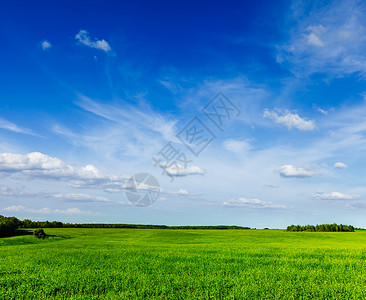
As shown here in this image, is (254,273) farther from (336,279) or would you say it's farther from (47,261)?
(47,261)

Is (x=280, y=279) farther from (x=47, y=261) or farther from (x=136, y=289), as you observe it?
(x=47, y=261)

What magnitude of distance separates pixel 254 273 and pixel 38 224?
118565mm

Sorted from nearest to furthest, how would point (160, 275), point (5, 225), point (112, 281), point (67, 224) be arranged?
point (112, 281) < point (160, 275) < point (5, 225) < point (67, 224)

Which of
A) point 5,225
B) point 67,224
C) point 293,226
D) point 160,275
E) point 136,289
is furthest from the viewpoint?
point 67,224

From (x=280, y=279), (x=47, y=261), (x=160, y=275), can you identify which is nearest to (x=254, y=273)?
(x=280, y=279)

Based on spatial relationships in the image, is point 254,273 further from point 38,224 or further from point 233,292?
point 38,224

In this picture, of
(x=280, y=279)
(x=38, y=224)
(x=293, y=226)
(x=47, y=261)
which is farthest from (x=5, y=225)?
(x=293, y=226)

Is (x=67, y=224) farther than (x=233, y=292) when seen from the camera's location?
Yes

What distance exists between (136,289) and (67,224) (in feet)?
444

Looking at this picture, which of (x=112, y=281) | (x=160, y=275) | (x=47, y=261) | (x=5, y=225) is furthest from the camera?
(x=5, y=225)

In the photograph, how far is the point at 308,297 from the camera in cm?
838

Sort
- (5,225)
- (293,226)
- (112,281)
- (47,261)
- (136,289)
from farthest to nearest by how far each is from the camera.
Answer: (293,226) → (5,225) → (47,261) → (112,281) → (136,289)

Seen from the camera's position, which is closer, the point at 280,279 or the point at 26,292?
the point at 26,292

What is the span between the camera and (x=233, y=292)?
27.9ft
